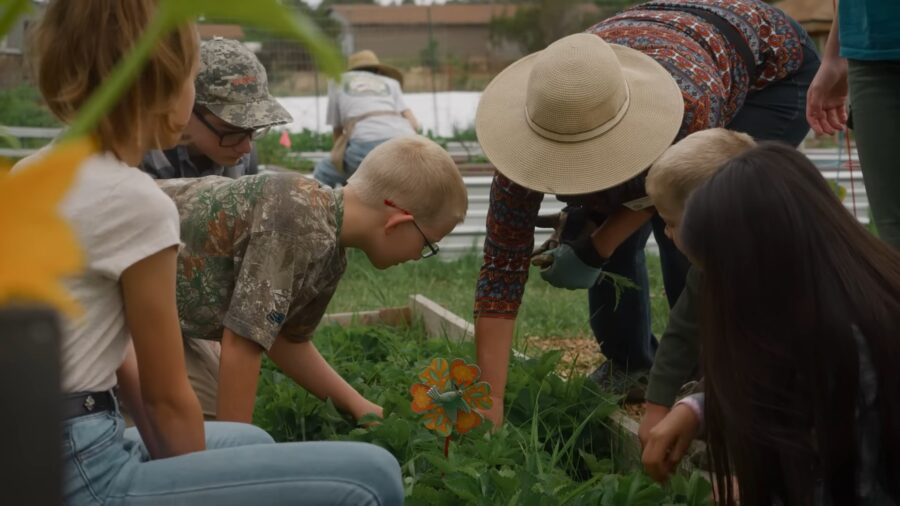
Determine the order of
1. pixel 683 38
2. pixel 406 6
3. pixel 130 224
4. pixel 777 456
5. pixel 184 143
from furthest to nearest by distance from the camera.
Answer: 1. pixel 406 6
2. pixel 184 143
3. pixel 683 38
4. pixel 777 456
5. pixel 130 224

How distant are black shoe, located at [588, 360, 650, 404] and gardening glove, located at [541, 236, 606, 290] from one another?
19.4 inches

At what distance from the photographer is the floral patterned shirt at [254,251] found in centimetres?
200

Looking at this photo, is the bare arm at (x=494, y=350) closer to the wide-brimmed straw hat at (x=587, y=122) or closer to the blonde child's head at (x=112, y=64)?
the wide-brimmed straw hat at (x=587, y=122)

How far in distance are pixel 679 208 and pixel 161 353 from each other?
95 cm

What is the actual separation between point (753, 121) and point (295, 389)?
48.6 inches

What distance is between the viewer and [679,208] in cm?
193

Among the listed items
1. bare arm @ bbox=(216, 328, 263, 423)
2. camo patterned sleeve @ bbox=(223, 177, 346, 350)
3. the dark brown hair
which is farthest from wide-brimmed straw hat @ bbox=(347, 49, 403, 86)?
the dark brown hair

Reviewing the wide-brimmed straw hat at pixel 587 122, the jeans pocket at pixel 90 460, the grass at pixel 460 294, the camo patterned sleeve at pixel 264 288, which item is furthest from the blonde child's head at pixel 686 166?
the grass at pixel 460 294

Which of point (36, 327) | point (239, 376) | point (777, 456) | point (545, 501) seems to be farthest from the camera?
point (239, 376)

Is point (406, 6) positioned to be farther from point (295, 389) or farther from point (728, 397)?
point (728, 397)

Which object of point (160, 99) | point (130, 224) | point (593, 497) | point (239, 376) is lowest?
point (593, 497)

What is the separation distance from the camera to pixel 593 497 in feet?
6.21

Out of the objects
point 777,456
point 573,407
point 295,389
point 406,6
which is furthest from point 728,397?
point 406,6

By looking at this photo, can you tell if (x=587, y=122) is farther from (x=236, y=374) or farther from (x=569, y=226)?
(x=236, y=374)
